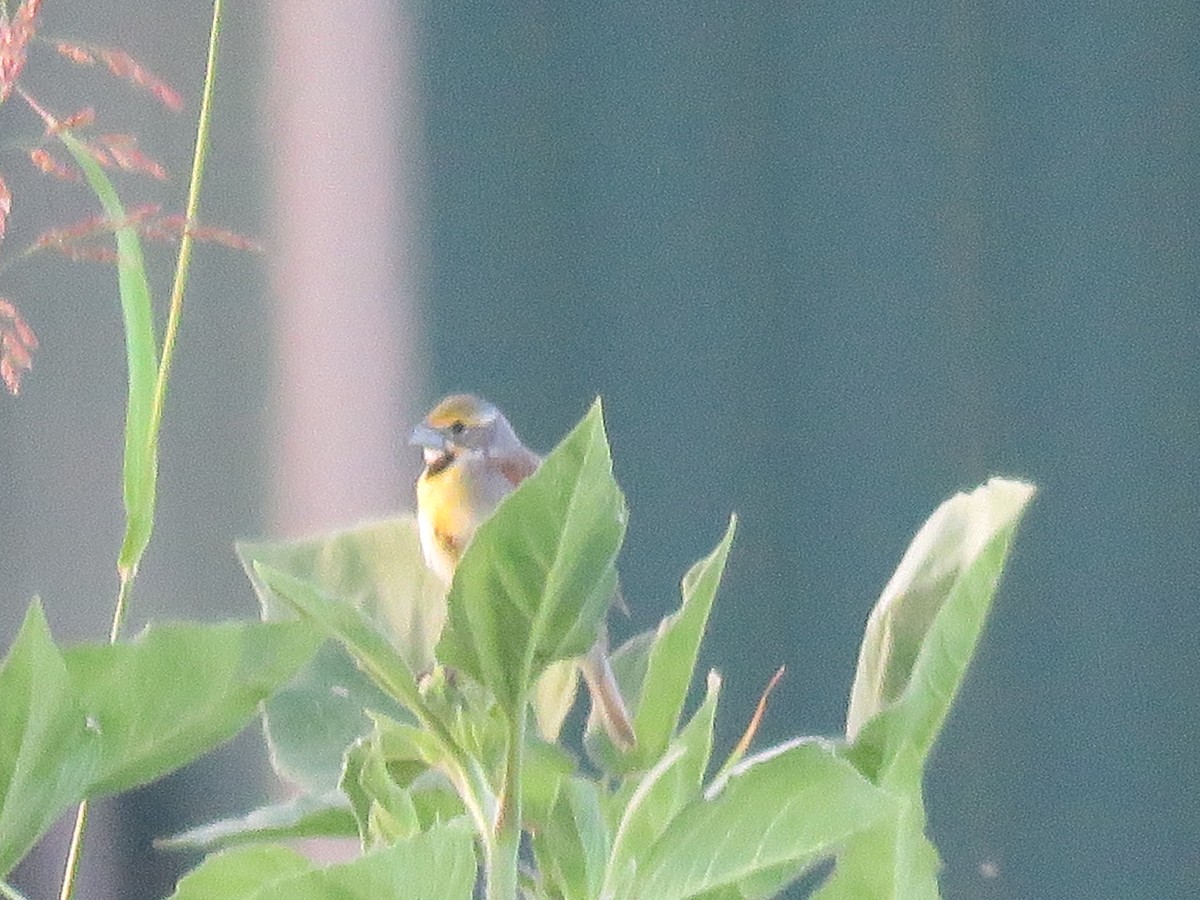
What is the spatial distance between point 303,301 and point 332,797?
0.49m

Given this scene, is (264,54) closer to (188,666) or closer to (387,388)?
(387,388)

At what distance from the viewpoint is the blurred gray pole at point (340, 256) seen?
2.69ft

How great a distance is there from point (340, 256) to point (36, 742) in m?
0.55

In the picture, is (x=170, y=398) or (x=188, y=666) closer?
(x=188, y=666)

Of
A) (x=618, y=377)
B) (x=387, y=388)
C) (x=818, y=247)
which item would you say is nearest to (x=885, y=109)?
(x=818, y=247)

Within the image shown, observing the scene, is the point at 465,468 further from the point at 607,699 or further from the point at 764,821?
the point at 764,821

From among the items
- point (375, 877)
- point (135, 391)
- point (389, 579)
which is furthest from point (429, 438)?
point (375, 877)

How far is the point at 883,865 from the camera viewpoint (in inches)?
13.4

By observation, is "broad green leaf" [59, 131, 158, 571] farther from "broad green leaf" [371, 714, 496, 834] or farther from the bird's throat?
the bird's throat

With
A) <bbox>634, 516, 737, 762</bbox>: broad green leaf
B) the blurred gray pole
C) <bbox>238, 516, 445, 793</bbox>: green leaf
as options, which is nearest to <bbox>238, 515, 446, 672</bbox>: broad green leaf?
<bbox>238, 516, 445, 793</bbox>: green leaf

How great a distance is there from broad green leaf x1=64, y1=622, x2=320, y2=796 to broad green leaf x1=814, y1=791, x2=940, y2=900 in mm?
149

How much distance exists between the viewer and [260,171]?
84 centimetres

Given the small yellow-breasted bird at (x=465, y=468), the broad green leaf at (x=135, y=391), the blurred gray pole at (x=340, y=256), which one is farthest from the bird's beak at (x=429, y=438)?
the broad green leaf at (x=135, y=391)

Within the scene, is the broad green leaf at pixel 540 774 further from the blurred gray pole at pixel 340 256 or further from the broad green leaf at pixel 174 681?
the blurred gray pole at pixel 340 256
